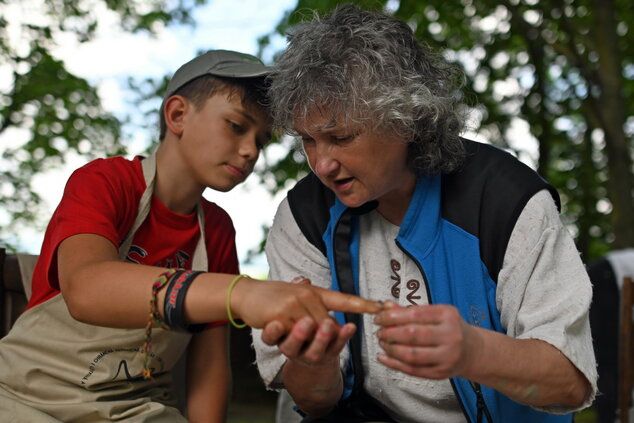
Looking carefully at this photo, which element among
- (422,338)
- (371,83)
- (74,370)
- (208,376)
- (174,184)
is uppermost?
(371,83)

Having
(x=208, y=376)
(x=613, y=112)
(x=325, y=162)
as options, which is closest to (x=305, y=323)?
(x=325, y=162)

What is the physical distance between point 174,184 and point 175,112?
10.7 inches

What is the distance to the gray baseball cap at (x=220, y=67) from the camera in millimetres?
2238

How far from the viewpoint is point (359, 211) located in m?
2.10

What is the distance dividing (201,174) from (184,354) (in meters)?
0.67

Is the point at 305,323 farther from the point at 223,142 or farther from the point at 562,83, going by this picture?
the point at 562,83

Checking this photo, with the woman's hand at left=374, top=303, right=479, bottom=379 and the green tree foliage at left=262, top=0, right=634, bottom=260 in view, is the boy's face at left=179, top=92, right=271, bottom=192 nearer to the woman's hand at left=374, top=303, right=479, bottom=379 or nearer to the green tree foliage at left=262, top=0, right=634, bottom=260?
the woman's hand at left=374, top=303, right=479, bottom=379

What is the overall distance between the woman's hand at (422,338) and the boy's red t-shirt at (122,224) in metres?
0.86

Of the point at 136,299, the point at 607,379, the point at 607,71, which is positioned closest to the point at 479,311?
the point at 136,299

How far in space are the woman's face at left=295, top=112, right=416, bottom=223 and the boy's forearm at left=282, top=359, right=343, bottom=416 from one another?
0.46 meters

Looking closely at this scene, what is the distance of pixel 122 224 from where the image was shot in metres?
2.07

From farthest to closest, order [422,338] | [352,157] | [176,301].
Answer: [352,157] < [176,301] < [422,338]

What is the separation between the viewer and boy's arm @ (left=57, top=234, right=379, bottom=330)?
1458 millimetres

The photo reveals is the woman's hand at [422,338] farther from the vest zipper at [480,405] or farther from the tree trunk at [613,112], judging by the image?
the tree trunk at [613,112]
